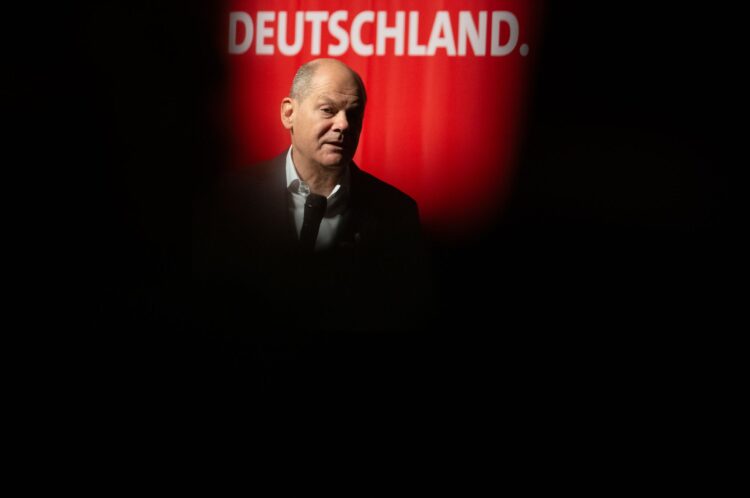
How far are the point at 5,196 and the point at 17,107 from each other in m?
0.42

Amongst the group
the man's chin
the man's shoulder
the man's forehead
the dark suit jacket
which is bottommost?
the dark suit jacket

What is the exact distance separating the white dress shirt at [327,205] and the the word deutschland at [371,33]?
1.75ft

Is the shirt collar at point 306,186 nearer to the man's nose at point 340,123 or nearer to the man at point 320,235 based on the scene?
the man at point 320,235

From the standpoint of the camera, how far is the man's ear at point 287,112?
310cm

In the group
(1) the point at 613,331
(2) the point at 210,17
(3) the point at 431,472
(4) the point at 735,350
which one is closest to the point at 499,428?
(3) the point at 431,472

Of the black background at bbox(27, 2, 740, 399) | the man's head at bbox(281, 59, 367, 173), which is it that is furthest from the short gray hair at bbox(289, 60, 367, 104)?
the black background at bbox(27, 2, 740, 399)

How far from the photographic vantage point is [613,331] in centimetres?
311

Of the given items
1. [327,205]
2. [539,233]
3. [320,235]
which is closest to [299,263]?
[320,235]

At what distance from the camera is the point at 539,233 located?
3.16 metres

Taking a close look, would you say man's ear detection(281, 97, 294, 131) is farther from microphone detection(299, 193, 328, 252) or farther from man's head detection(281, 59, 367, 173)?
microphone detection(299, 193, 328, 252)

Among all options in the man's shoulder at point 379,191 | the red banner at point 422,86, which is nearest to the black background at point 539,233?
the red banner at point 422,86

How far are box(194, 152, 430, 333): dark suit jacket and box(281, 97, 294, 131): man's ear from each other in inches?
5.3

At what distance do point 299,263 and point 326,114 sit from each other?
24.5 inches

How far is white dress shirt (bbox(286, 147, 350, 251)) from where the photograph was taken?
10.1 ft
